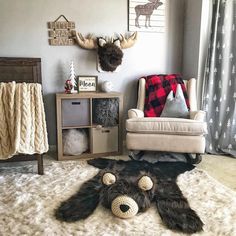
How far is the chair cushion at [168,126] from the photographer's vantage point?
2537mm

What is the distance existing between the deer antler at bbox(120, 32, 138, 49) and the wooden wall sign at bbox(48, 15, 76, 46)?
0.58 metres

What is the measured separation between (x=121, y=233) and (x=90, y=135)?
1.54 metres

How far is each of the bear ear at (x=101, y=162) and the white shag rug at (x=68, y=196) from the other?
186 millimetres

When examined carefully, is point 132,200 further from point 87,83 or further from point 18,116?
point 87,83

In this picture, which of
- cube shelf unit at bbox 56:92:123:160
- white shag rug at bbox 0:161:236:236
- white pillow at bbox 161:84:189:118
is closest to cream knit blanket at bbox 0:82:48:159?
white shag rug at bbox 0:161:236:236

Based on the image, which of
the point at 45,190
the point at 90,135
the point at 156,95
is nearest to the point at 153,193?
the point at 45,190

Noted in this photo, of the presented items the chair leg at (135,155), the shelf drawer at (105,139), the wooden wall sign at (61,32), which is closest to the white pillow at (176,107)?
the chair leg at (135,155)

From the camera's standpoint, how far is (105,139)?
118 inches

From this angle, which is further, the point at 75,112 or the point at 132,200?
the point at 75,112

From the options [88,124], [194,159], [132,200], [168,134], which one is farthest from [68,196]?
[194,159]

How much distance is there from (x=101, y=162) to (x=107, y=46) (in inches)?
52.1

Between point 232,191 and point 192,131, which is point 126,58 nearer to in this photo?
point 192,131

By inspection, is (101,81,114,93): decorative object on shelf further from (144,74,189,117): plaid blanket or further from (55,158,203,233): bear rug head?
(55,158,203,233): bear rug head

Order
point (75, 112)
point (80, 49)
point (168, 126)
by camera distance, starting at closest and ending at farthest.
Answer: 1. point (168, 126)
2. point (75, 112)
3. point (80, 49)
